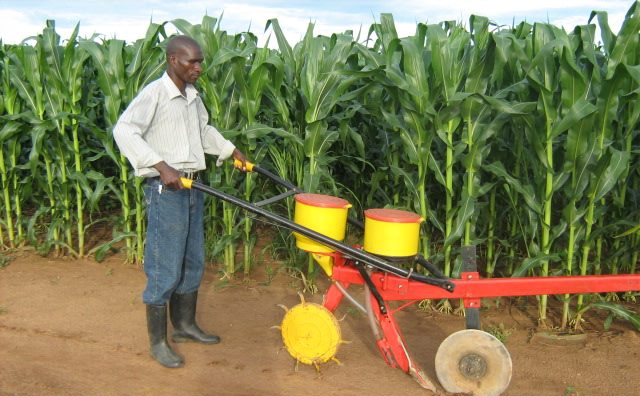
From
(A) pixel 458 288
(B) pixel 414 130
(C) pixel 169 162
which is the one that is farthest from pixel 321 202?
(B) pixel 414 130

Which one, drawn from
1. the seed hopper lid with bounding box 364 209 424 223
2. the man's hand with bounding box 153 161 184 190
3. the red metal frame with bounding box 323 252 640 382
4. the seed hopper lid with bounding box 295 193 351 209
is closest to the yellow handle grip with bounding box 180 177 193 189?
the man's hand with bounding box 153 161 184 190

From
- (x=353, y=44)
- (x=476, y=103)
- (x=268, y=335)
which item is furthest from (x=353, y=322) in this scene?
(x=353, y=44)

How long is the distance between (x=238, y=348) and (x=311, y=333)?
91 cm

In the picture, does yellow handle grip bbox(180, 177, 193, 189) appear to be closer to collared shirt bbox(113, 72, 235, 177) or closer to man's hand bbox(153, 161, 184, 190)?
man's hand bbox(153, 161, 184, 190)

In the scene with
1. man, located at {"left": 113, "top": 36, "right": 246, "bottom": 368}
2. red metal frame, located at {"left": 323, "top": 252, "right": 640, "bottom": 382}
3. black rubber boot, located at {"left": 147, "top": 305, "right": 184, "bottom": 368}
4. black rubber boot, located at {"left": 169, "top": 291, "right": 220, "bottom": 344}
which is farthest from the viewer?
black rubber boot, located at {"left": 169, "top": 291, "right": 220, "bottom": 344}

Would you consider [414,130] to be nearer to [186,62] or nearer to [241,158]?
[241,158]

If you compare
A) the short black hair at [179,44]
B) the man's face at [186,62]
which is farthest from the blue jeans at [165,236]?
the short black hair at [179,44]

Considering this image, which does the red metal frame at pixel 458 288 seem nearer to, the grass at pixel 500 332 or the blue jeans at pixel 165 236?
the blue jeans at pixel 165 236

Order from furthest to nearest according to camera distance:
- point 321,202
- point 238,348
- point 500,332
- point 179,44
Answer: point 500,332, point 238,348, point 179,44, point 321,202

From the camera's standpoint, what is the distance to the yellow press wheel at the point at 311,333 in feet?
11.6

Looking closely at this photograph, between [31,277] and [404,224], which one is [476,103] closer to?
[404,224]

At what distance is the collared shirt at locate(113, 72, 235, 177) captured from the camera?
11.3 ft

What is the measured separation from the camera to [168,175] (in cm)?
338

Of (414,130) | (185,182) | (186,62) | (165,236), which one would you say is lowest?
(165,236)
